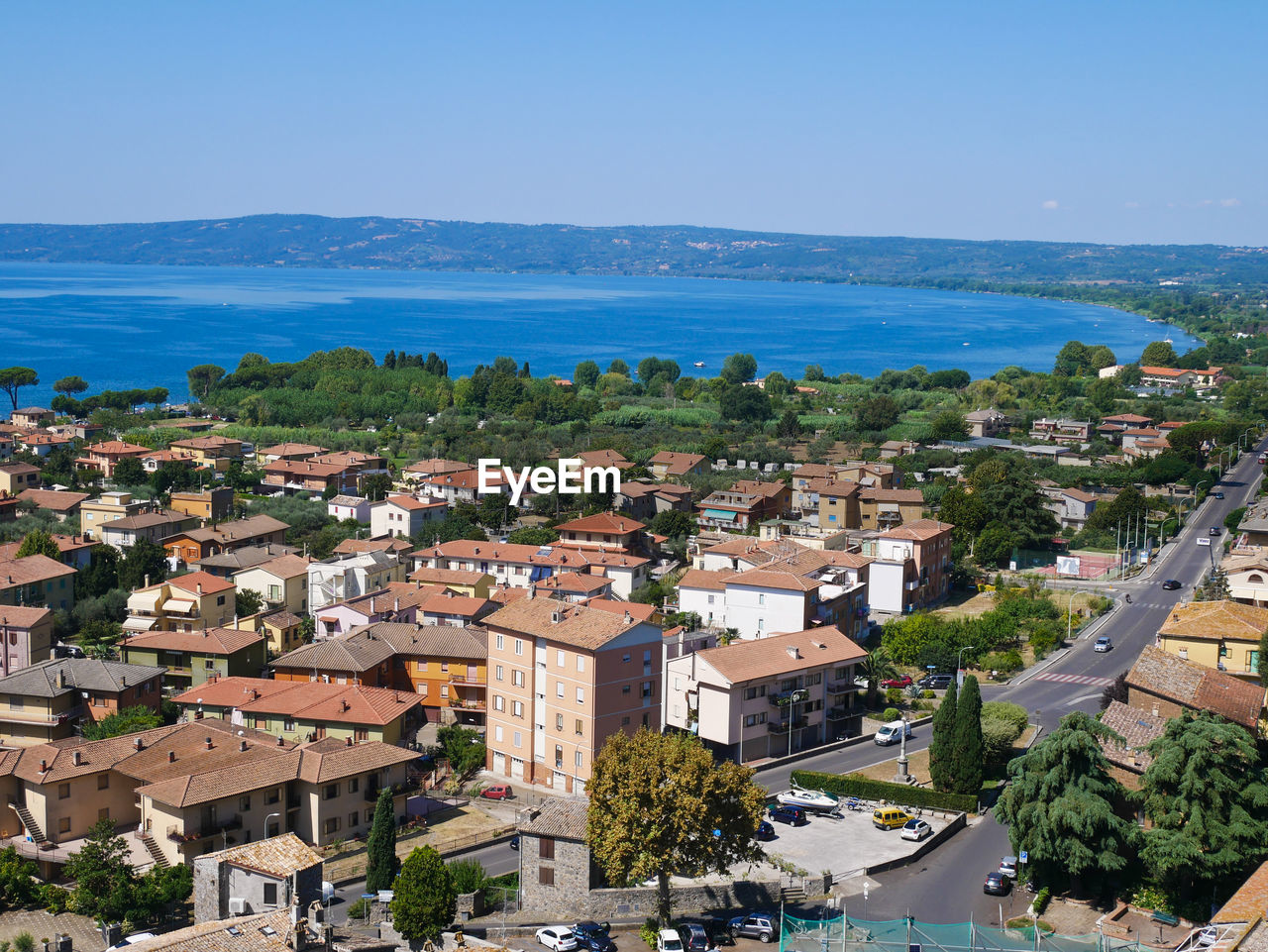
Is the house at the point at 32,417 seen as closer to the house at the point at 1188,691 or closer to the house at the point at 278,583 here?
the house at the point at 278,583

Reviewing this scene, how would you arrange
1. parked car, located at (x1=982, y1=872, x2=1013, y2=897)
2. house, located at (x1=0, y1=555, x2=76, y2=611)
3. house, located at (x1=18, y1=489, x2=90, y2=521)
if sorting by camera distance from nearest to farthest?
parked car, located at (x1=982, y1=872, x2=1013, y2=897)
house, located at (x1=0, y1=555, x2=76, y2=611)
house, located at (x1=18, y1=489, x2=90, y2=521)

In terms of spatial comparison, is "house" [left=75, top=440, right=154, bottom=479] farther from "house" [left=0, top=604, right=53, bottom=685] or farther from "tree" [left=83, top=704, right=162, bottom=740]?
"tree" [left=83, top=704, right=162, bottom=740]

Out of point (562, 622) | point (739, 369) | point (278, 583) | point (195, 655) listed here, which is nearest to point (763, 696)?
point (562, 622)

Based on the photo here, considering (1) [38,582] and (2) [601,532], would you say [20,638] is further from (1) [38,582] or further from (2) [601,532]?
(2) [601,532]

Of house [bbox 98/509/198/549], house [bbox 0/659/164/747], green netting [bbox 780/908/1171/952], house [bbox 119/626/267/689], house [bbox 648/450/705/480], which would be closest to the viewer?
green netting [bbox 780/908/1171/952]

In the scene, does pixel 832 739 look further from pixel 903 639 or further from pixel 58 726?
pixel 58 726

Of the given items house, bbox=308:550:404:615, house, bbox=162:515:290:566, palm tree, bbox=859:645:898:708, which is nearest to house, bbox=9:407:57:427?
house, bbox=162:515:290:566

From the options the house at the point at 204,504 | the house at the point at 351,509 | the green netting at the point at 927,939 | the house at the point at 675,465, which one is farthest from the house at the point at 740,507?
the green netting at the point at 927,939
